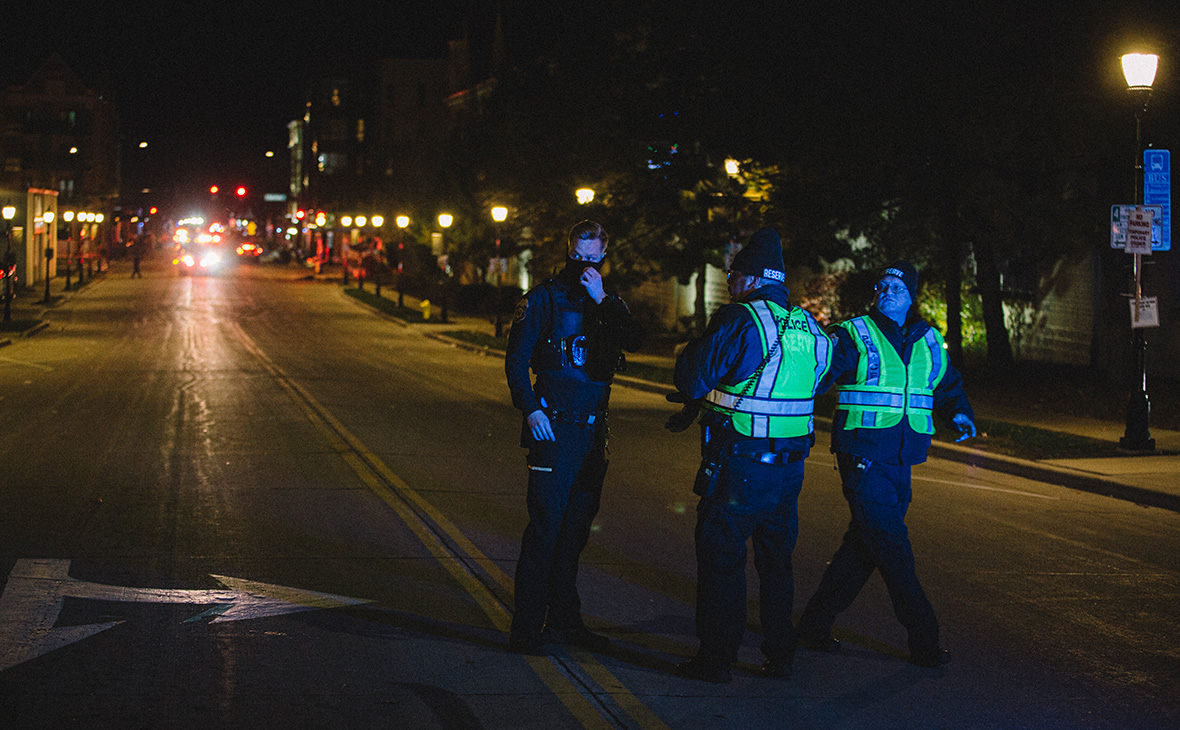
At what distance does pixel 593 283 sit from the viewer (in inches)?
245

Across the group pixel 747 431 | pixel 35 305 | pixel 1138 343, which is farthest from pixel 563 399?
pixel 35 305

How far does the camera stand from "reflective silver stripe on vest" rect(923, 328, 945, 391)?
652cm

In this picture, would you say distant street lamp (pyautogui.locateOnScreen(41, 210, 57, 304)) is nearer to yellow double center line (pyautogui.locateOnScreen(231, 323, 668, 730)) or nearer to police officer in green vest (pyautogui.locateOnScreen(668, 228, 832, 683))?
yellow double center line (pyautogui.locateOnScreen(231, 323, 668, 730))

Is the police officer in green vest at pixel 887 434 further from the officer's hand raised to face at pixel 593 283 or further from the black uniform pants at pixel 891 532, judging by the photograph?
the officer's hand raised to face at pixel 593 283

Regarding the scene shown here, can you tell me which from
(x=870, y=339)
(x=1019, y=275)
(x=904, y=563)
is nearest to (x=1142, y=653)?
(x=904, y=563)

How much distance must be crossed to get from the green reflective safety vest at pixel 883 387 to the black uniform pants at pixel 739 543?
1.99 feet

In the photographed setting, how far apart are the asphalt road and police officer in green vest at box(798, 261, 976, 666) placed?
1.20 ft

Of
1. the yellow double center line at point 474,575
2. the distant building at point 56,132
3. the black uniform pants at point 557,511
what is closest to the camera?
the yellow double center line at point 474,575

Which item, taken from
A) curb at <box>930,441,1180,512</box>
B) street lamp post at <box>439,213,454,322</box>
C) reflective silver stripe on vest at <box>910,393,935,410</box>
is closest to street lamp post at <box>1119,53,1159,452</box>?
curb at <box>930,441,1180,512</box>

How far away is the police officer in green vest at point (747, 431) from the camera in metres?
5.77

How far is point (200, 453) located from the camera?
13.2 meters

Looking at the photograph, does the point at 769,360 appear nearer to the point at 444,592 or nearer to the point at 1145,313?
the point at 444,592

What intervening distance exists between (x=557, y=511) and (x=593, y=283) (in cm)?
112

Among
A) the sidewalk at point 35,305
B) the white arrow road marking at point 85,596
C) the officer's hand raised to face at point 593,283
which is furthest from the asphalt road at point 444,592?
the sidewalk at point 35,305
